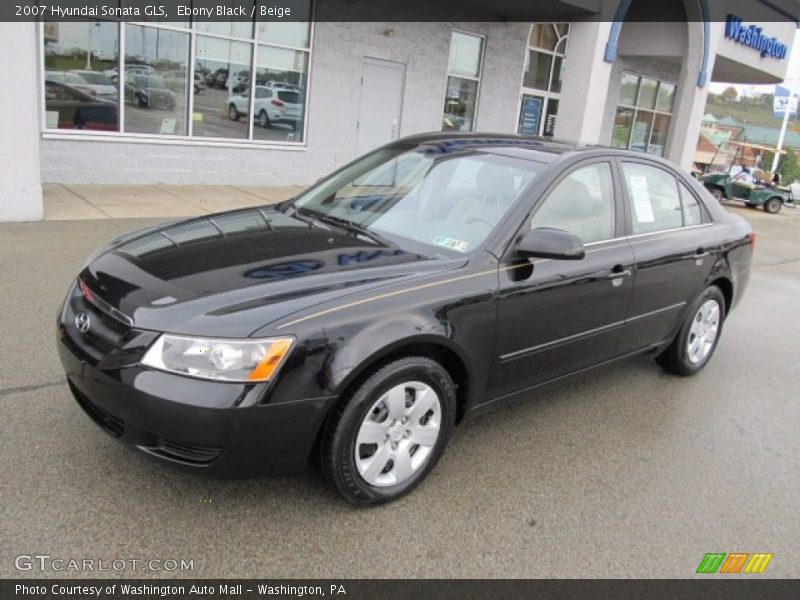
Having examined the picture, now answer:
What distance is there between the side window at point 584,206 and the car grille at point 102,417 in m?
2.17

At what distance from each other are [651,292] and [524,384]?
1216 mm

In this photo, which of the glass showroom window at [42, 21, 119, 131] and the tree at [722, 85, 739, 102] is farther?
the tree at [722, 85, 739, 102]

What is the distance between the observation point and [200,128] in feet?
37.8

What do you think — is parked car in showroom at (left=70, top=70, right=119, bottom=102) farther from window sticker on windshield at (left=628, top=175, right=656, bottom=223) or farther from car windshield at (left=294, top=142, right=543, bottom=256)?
window sticker on windshield at (left=628, top=175, right=656, bottom=223)

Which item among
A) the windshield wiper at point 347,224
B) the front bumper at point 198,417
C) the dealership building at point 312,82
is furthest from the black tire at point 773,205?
the front bumper at point 198,417

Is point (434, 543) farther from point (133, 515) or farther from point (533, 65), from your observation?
point (533, 65)

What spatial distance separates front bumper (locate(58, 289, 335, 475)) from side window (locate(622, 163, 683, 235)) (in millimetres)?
2516

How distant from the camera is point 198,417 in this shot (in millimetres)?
2611

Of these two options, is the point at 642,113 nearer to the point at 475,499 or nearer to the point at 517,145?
the point at 517,145

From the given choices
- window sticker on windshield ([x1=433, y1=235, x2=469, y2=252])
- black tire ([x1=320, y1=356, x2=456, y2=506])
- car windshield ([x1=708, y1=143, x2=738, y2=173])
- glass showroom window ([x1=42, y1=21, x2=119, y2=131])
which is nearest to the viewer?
black tire ([x1=320, y1=356, x2=456, y2=506])

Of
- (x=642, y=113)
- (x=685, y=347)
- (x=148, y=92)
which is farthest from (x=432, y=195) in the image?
(x=642, y=113)

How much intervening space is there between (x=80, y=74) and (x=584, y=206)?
Answer: 28.3ft

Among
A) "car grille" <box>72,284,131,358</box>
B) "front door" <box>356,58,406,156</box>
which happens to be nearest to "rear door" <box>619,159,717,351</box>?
"car grille" <box>72,284,131,358</box>

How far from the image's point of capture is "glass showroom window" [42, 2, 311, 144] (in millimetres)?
9961
